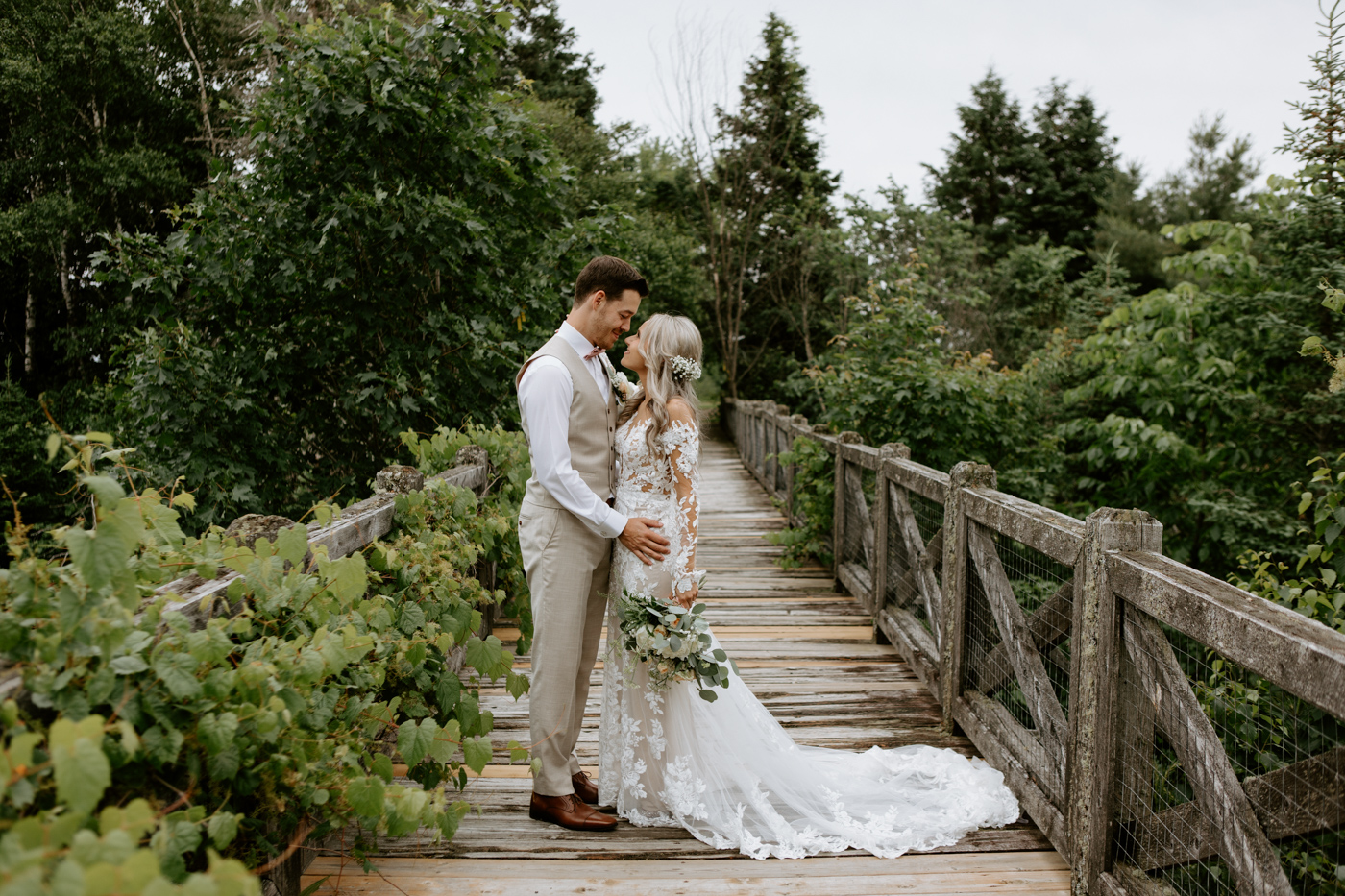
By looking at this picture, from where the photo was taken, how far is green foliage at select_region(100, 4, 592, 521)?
5527mm

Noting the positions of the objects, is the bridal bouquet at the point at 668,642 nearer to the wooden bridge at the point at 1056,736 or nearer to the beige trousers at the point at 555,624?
the beige trousers at the point at 555,624

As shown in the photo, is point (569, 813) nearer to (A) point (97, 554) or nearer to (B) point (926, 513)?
(A) point (97, 554)

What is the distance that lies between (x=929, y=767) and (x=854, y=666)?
1.48 meters

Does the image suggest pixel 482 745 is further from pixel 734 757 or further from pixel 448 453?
pixel 448 453

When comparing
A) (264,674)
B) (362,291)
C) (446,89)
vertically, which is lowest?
(264,674)

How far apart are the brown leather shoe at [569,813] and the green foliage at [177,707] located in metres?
0.44

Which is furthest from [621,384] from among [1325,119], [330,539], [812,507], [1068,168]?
[1068,168]

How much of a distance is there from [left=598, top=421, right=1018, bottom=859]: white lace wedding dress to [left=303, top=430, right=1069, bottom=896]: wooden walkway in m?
0.11

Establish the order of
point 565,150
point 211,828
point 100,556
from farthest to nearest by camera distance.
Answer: point 565,150
point 211,828
point 100,556

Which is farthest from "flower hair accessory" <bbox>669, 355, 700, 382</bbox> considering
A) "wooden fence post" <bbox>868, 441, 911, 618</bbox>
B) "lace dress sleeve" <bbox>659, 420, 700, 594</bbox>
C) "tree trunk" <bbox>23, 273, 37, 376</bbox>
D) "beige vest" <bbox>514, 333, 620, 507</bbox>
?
"tree trunk" <bbox>23, 273, 37, 376</bbox>

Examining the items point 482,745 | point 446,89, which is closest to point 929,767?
point 482,745

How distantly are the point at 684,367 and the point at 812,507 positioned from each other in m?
4.54

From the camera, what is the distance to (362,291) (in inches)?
232

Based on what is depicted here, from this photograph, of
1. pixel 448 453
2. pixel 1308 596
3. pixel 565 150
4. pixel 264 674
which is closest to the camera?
pixel 264 674
